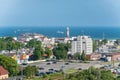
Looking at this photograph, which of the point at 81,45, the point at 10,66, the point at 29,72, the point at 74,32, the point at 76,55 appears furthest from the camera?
the point at 74,32

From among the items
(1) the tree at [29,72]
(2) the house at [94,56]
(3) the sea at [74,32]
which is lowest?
(3) the sea at [74,32]

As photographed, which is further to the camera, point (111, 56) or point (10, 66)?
point (111, 56)

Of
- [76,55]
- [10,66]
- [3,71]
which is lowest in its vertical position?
[76,55]

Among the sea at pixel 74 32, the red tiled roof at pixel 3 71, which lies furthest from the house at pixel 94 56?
the sea at pixel 74 32

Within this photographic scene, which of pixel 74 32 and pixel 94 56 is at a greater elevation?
pixel 94 56

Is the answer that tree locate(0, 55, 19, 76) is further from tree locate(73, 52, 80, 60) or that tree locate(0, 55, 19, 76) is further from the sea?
the sea

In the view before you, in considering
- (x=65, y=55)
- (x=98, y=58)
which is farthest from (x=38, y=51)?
(x=98, y=58)

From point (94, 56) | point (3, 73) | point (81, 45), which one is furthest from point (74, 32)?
point (3, 73)

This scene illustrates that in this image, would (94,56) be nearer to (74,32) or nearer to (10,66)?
(10,66)

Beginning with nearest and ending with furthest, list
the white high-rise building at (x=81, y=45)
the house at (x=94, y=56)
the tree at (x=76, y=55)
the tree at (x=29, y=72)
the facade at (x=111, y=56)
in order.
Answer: the tree at (x=29, y=72), the facade at (x=111, y=56), the tree at (x=76, y=55), the house at (x=94, y=56), the white high-rise building at (x=81, y=45)

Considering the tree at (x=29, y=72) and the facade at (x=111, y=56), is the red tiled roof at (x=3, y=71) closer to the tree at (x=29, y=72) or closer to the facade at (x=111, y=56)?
the tree at (x=29, y=72)

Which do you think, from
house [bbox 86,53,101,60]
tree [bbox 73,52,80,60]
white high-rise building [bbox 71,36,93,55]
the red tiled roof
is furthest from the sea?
the red tiled roof
